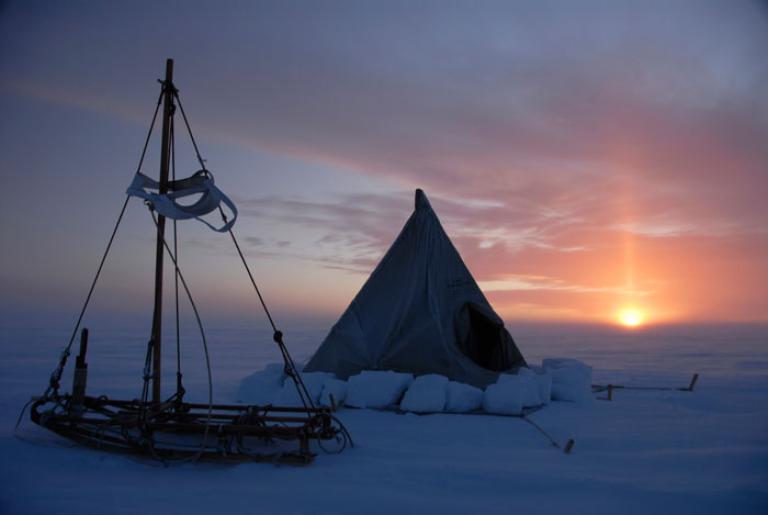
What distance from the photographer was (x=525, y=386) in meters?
8.59

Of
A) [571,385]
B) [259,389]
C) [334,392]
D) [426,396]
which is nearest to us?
[426,396]

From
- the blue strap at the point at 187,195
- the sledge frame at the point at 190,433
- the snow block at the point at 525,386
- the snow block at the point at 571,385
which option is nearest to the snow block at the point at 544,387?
the snow block at the point at 525,386

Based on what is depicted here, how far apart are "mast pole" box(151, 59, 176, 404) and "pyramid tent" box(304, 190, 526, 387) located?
13.2 ft

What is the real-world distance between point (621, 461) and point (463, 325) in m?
4.62

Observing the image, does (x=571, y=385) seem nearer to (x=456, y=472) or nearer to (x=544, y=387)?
(x=544, y=387)

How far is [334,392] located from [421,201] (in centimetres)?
426

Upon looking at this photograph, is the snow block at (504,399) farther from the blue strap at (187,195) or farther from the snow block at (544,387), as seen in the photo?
the blue strap at (187,195)

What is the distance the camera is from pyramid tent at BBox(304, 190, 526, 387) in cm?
Answer: 946

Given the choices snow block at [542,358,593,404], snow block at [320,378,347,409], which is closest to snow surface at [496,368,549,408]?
snow block at [542,358,593,404]

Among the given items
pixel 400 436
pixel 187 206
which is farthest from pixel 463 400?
pixel 187 206

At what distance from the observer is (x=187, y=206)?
6246mm

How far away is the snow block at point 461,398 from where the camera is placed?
8.42m

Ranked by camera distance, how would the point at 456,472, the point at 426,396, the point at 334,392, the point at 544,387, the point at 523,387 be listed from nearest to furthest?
the point at 456,472
the point at 426,396
the point at 523,387
the point at 334,392
the point at 544,387

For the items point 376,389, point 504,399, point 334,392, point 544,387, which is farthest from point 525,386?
point 334,392
